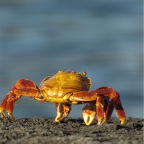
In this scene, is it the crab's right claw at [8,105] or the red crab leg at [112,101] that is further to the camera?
the crab's right claw at [8,105]

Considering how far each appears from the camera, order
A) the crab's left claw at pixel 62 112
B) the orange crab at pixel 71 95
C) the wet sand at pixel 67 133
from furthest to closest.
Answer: the crab's left claw at pixel 62 112 → the orange crab at pixel 71 95 → the wet sand at pixel 67 133

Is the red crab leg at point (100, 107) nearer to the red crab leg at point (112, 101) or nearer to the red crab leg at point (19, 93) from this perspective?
the red crab leg at point (112, 101)

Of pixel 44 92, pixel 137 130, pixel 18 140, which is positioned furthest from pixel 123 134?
Answer: pixel 44 92

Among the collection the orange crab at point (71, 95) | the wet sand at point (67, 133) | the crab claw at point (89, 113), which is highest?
the orange crab at point (71, 95)

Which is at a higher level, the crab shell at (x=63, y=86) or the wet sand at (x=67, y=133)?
the crab shell at (x=63, y=86)

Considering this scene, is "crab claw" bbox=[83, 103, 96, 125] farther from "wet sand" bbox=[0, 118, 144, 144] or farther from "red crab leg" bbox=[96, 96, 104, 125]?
"red crab leg" bbox=[96, 96, 104, 125]

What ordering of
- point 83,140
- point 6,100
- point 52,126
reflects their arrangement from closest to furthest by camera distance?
point 83,140
point 52,126
point 6,100

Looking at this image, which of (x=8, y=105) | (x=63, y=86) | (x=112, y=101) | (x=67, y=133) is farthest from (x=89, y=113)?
(x=67, y=133)

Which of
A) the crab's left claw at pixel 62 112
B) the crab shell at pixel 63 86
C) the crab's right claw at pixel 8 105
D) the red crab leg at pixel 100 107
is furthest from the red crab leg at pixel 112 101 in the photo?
the crab's right claw at pixel 8 105

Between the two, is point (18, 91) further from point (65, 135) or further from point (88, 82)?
point (65, 135)
